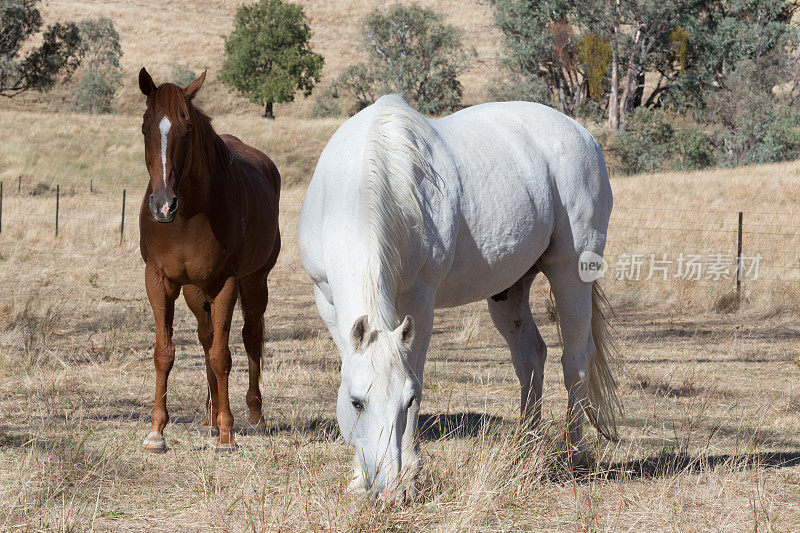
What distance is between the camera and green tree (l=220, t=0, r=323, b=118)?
4203 cm

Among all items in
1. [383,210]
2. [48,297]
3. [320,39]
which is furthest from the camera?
[320,39]

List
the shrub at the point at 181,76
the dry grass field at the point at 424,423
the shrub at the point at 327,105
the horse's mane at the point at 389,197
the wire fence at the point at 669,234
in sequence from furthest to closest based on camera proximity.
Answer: the shrub at the point at 181,76, the shrub at the point at 327,105, the wire fence at the point at 669,234, the dry grass field at the point at 424,423, the horse's mane at the point at 389,197

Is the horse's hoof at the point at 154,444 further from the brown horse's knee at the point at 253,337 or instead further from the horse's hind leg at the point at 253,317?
the brown horse's knee at the point at 253,337

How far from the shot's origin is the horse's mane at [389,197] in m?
3.00

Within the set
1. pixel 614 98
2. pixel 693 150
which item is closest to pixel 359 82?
pixel 614 98

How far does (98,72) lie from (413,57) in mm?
16877

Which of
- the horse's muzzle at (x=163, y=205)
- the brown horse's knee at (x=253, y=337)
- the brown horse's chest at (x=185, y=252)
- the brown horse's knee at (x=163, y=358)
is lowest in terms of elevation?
the brown horse's knee at (x=253, y=337)

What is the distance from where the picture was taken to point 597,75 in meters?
34.7

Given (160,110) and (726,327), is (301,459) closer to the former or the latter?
(160,110)

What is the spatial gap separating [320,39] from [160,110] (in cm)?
6221

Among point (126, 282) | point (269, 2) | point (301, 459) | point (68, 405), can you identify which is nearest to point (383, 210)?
point (301, 459)

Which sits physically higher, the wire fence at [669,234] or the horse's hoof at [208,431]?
the horse's hoof at [208,431]

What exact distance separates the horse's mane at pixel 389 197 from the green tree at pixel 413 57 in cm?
3633

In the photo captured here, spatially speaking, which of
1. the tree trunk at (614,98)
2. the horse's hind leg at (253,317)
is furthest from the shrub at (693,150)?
the horse's hind leg at (253,317)
